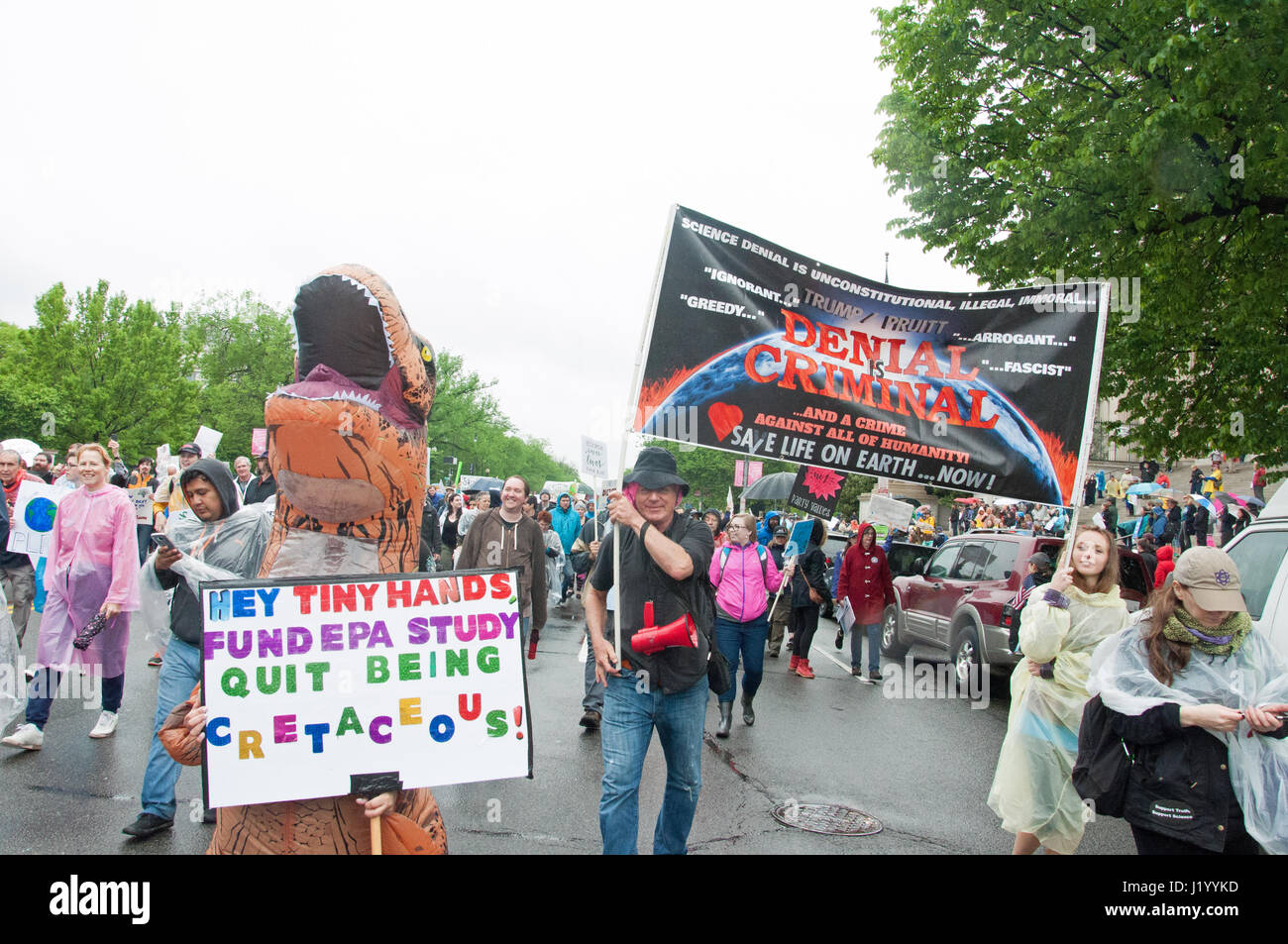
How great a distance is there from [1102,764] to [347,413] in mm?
2910

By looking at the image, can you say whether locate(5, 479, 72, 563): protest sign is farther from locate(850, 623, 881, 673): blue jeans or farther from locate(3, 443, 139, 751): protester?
locate(850, 623, 881, 673): blue jeans

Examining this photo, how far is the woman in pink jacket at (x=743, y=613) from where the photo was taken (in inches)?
304

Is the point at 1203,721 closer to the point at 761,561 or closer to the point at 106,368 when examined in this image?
the point at 761,561

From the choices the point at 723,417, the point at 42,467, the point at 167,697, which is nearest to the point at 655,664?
the point at 723,417

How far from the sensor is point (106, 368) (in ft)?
136

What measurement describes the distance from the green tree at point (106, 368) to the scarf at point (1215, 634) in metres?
44.0

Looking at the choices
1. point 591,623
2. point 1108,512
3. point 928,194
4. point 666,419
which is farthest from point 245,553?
point 1108,512

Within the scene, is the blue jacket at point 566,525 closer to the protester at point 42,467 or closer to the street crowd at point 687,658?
the protester at point 42,467

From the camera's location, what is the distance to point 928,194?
12.3 m

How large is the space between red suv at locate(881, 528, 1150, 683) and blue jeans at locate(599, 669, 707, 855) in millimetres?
5389

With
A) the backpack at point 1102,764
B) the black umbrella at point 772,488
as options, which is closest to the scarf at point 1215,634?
the backpack at point 1102,764

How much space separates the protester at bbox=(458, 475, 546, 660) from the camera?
702 centimetres
